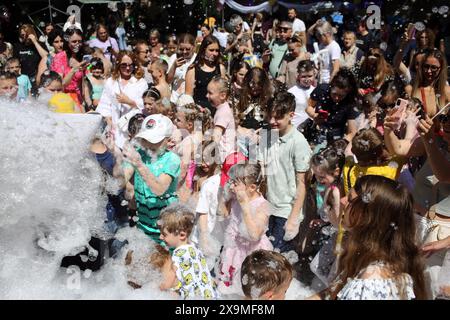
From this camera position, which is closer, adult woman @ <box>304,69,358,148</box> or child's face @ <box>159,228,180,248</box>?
child's face @ <box>159,228,180,248</box>

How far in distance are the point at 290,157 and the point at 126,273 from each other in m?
1.33

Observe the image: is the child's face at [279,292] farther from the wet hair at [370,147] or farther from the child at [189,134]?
the child at [189,134]

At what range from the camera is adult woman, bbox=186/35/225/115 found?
19.0ft

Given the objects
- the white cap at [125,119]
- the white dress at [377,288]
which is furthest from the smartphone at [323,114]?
the white dress at [377,288]

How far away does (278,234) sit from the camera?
404 centimetres

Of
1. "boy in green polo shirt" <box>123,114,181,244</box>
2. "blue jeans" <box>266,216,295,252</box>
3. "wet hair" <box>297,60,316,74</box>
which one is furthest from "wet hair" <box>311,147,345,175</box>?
"wet hair" <box>297,60,316,74</box>

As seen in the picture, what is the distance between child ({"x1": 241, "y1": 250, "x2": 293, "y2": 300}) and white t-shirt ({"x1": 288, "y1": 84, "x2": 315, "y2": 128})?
281 cm

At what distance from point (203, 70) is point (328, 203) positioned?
2.44 metres

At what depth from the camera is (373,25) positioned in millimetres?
8938

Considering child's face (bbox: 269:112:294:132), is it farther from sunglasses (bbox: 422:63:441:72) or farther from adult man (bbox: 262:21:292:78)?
adult man (bbox: 262:21:292:78)

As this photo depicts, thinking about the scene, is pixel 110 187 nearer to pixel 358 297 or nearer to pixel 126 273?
pixel 126 273

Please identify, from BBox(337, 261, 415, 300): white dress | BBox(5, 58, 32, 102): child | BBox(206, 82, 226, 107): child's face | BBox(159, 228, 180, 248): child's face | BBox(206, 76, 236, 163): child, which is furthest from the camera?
BBox(5, 58, 32, 102): child

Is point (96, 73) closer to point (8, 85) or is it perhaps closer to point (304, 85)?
point (8, 85)
